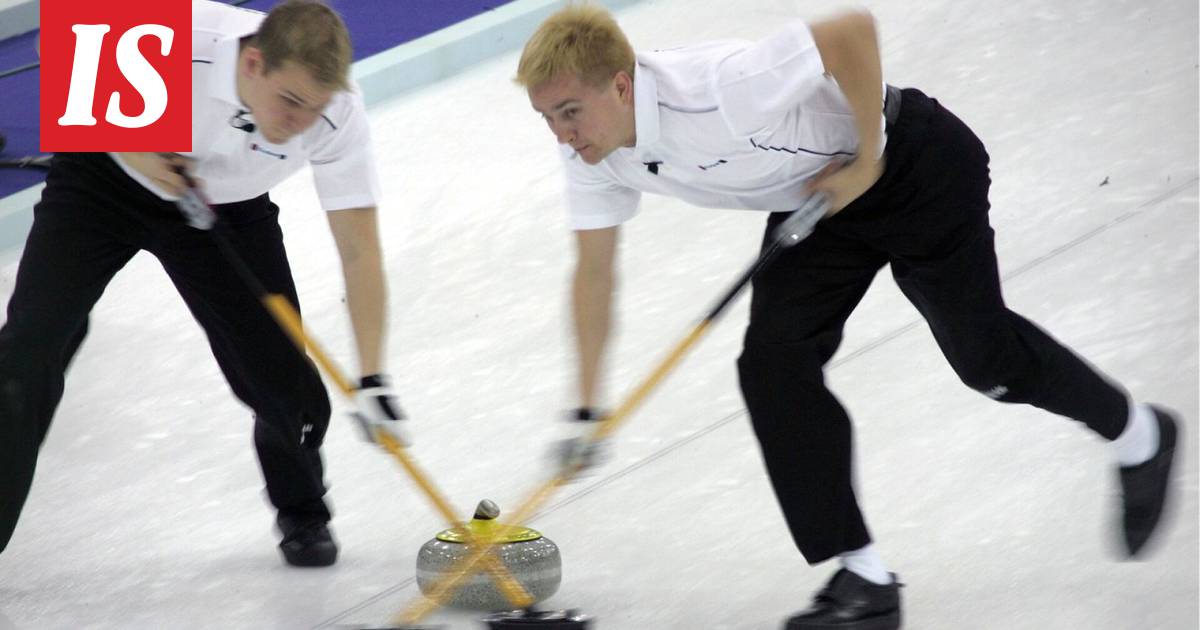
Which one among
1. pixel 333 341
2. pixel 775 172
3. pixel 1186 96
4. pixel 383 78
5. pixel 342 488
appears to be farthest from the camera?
pixel 383 78

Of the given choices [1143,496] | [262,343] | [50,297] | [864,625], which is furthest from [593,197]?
[1143,496]

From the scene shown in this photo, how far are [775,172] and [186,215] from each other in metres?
1.02

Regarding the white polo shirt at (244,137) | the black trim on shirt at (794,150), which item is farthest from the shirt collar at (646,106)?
the white polo shirt at (244,137)

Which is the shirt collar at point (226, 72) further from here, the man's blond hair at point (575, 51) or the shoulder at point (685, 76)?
the shoulder at point (685, 76)

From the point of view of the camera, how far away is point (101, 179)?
2742 millimetres

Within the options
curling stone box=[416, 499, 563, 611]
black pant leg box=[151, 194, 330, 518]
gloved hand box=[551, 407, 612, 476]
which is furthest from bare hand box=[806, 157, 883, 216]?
black pant leg box=[151, 194, 330, 518]

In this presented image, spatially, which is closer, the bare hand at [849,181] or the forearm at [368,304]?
the bare hand at [849,181]

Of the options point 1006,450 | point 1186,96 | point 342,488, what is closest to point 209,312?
point 342,488

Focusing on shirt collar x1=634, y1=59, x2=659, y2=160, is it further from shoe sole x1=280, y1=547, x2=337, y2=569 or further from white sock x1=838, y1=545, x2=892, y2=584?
shoe sole x1=280, y1=547, x2=337, y2=569

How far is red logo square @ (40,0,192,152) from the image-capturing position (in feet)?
8.86

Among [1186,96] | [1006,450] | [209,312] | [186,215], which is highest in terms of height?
[186,215]

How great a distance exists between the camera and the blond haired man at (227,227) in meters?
2.62

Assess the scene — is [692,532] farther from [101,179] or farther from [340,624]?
[101,179]

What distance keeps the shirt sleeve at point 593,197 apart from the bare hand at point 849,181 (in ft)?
1.03
